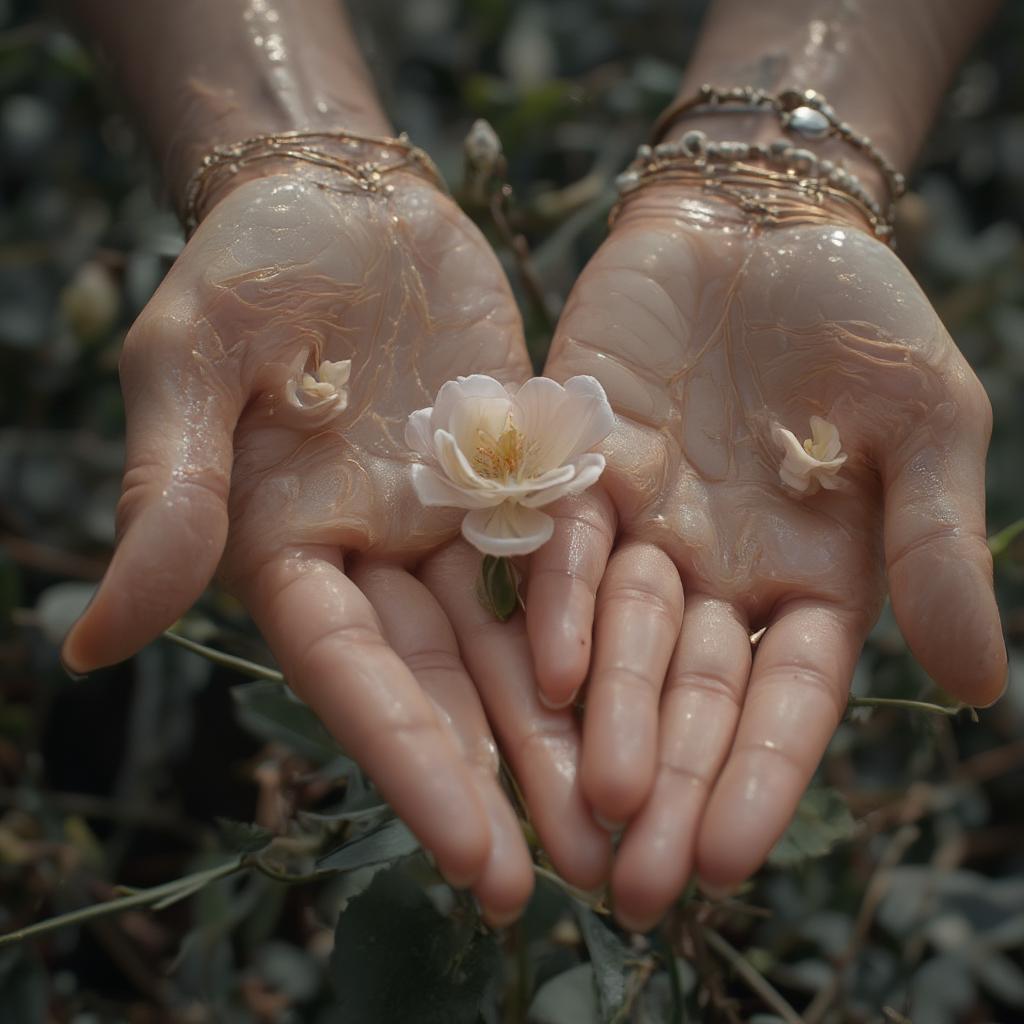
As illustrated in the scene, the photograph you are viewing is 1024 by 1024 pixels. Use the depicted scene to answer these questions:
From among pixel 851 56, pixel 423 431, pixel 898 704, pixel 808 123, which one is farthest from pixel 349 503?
pixel 851 56

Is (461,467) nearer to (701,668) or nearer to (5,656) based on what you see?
(701,668)

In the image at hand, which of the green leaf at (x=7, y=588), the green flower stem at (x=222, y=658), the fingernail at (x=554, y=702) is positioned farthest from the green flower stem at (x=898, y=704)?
the green leaf at (x=7, y=588)

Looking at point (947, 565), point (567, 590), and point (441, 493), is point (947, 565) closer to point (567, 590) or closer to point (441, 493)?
point (567, 590)

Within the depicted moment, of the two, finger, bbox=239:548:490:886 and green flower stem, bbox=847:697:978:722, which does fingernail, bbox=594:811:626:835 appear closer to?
finger, bbox=239:548:490:886

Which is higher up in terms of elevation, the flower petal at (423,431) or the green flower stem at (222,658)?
the flower petal at (423,431)

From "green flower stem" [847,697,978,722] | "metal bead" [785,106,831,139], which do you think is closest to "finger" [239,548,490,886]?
"green flower stem" [847,697,978,722]

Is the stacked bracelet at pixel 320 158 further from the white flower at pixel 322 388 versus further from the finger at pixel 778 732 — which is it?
the finger at pixel 778 732

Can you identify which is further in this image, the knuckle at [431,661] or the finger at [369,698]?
the knuckle at [431,661]

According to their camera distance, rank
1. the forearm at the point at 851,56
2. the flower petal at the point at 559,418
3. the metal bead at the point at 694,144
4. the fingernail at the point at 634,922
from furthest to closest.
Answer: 1. the forearm at the point at 851,56
2. the metal bead at the point at 694,144
3. the flower petal at the point at 559,418
4. the fingernail at the point at 634,922
